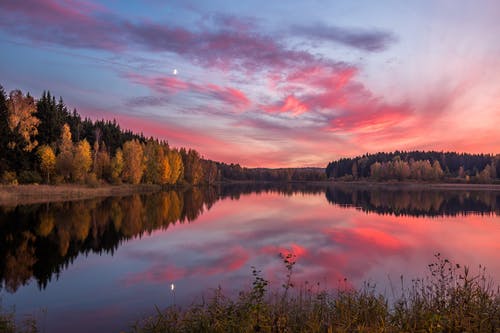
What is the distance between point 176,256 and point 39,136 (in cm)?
7092

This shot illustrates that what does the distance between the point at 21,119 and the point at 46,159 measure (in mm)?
9103

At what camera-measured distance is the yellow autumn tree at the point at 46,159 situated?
7019cm

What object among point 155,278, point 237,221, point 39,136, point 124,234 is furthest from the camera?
point 39,136

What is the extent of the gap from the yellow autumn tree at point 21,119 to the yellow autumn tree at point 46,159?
1.88m

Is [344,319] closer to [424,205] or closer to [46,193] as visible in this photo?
[424,205]

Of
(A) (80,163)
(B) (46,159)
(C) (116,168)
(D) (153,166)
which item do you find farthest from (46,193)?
(D) (153,166)

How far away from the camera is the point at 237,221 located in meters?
44.2

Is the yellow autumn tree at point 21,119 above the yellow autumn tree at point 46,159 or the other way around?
above

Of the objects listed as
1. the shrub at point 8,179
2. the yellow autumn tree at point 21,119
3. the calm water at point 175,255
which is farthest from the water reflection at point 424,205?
the yellow autumn tree at point 21,119

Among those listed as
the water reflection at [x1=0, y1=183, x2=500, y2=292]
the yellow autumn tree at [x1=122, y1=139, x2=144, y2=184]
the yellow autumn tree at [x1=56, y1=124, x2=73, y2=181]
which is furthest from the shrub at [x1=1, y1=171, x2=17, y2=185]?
the yellow autumn tree at [x1=122, y1=139, x2=144, y2=184]

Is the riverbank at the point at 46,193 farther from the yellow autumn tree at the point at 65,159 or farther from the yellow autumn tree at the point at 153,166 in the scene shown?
the yellow autumn tree at the point at 153,166

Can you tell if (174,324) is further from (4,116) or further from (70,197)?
(4,116)

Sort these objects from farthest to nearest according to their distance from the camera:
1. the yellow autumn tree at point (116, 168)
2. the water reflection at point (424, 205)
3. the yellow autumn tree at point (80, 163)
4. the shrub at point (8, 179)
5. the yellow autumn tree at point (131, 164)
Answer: the yellow autumn tree at point (131, 164) → the yellow autumn tree at point (116, 168) → the yellow autumn tree at point (80, 163) → the shrub at point (8, 179) → the water reflection at point (424, 205)

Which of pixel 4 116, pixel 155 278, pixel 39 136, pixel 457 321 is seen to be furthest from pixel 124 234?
pixel 39 136
